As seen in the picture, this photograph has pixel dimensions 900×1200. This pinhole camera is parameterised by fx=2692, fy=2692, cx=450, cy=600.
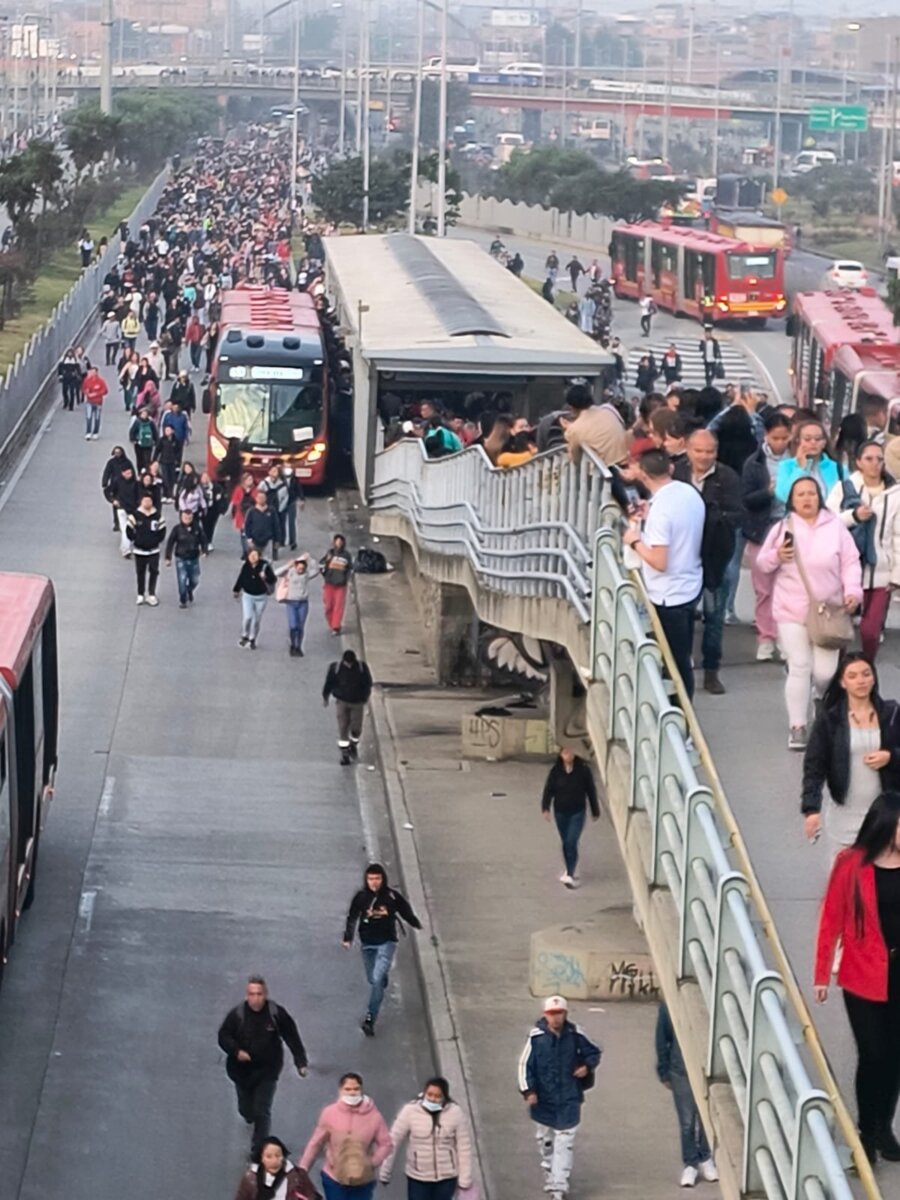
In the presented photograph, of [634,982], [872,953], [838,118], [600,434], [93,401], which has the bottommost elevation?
[634,982]

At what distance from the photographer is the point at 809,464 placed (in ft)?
48.5

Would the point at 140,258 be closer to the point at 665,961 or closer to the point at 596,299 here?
the point at 596,299

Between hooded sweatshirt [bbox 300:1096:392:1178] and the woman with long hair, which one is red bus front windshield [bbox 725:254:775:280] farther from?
the woman with long hair

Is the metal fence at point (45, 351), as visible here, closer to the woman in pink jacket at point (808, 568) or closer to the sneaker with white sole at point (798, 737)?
the sneaker with white sole at point (798, 737)

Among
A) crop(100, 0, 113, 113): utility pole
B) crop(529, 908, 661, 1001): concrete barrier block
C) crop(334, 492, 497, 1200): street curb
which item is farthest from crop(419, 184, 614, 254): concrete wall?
crop(529, 908, 661, 1001): concrete barrier block

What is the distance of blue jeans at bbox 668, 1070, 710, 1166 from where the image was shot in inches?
538

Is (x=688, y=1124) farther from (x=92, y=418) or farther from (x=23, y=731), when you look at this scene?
(x=92, y=418)

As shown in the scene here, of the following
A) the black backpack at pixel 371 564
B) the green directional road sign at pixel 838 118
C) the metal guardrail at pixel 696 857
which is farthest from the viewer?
the green directional road sign at pixel 838 118

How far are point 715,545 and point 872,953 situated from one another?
658 cm

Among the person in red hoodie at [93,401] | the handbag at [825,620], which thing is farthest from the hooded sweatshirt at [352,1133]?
the person in red hoodie at [93,401]

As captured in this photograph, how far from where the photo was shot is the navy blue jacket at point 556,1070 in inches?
531

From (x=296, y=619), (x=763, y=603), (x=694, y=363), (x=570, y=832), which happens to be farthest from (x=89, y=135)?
(x=763, y=603)

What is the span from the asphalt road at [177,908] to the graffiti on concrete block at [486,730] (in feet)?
3.50

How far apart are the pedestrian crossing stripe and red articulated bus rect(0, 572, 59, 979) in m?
36.2
